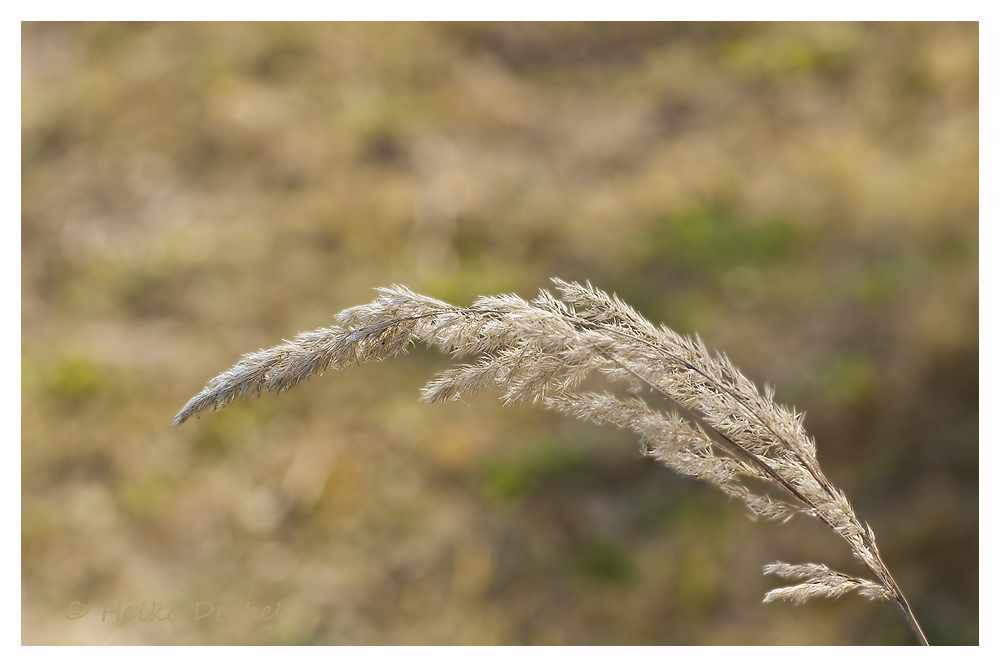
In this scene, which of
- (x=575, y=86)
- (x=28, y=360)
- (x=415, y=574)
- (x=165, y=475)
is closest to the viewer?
(x=415, y=574)

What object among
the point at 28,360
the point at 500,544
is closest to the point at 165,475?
the point at 28,360

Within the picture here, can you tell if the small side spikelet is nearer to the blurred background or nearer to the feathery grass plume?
the feathery grass plume

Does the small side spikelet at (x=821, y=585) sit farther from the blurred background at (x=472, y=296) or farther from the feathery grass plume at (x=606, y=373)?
the blurred background at (x=472, y=296)

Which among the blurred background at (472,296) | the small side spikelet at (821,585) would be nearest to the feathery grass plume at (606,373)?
the small side spikelet at (821,585)

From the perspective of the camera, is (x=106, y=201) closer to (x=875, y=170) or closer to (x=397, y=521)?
(x=397, y=521)

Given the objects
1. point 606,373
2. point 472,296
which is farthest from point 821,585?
point 472,296

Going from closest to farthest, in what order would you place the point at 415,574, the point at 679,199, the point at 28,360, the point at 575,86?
the point at 415,574, the point at 28,360, the point at 679,199, the point at 575,86

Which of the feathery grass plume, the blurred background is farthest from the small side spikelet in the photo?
the blurred background
